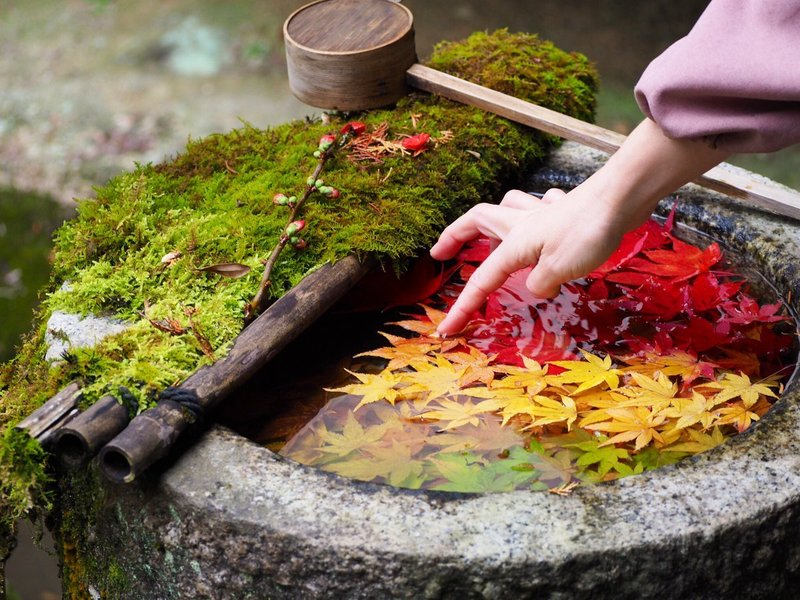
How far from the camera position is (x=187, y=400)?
1.77m

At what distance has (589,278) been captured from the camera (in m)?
2.49

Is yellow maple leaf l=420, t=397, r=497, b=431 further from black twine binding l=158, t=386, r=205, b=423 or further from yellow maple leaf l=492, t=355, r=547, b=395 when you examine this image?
black twine binding l=158, t=386, r=205, b=423

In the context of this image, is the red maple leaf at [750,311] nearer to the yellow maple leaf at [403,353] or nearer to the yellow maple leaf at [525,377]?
the yellow maple leaf at [525,377]

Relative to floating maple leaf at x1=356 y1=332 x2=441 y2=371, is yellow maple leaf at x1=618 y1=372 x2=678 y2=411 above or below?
above

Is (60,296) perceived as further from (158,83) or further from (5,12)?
(5,12)

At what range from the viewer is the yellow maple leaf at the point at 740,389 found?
1.98m

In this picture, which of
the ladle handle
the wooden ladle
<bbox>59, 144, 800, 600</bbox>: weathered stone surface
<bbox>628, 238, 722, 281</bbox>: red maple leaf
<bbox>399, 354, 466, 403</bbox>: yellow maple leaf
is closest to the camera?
<bbox>59, 144, 800, 600</bbox>: weathered stone surface

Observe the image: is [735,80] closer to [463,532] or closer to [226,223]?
[463,532]

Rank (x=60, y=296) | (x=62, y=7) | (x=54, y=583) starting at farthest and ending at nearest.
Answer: (x=62, y=7), (x=54, y=583), (x=60, y=296)

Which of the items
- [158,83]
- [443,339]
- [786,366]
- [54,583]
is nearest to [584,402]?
[443,339]

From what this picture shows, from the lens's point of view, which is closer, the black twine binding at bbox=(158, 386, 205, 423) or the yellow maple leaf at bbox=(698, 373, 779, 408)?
the black twine binding at bbox=(158, 386, 205, 423)

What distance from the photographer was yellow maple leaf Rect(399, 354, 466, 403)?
6.82 ft

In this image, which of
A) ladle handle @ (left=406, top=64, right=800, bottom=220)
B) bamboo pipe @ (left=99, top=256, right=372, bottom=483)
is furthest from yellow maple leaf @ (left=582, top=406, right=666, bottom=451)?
ladle handle @ (left=406, top=64, right=800, bottom=220)

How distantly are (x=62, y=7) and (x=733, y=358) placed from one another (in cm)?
798
